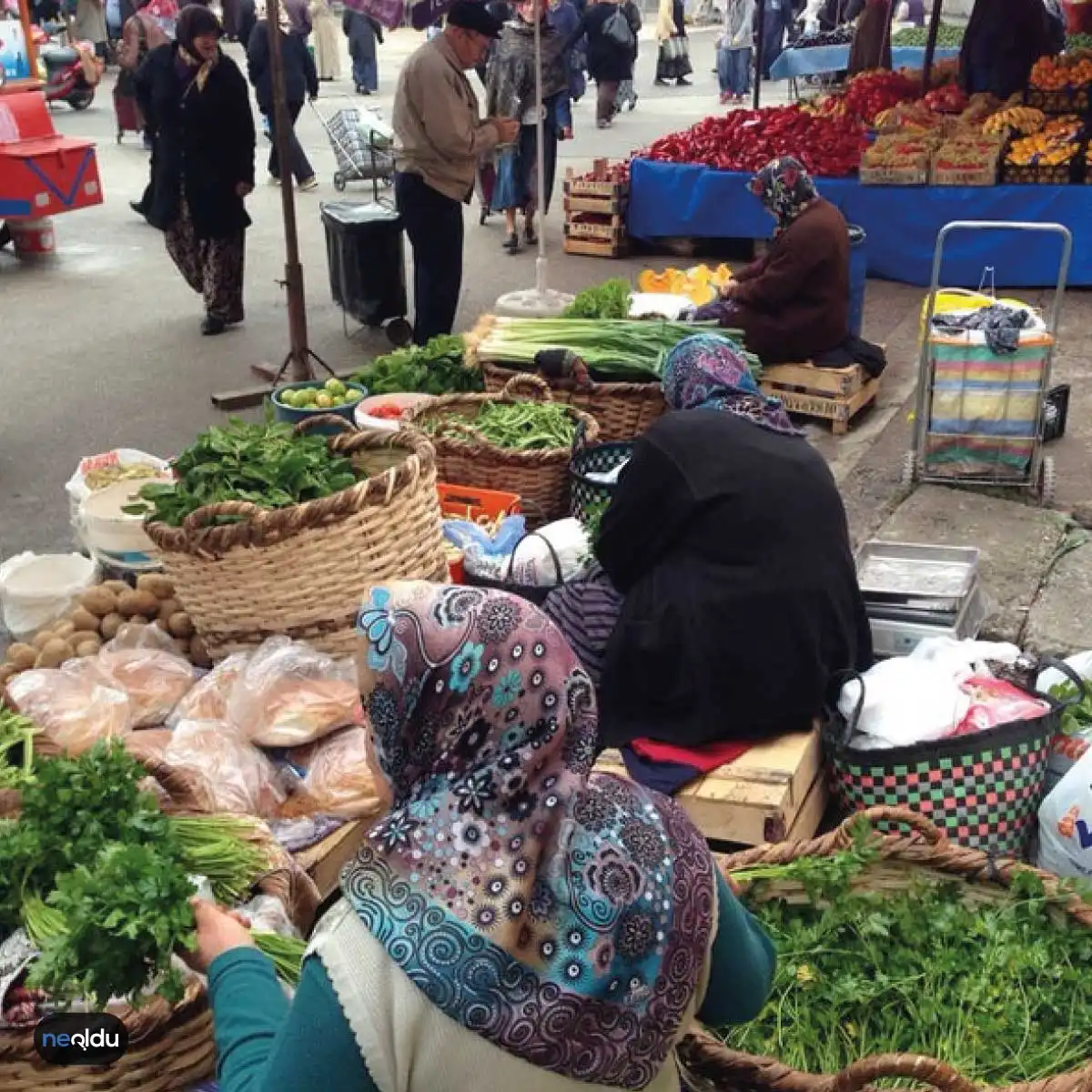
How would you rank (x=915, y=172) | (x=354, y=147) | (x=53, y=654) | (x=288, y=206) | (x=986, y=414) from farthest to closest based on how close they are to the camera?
(x=354, y=147), (x=915, y=172), (x=288, y=206), (x=986, y=414), (x=53, y=654)

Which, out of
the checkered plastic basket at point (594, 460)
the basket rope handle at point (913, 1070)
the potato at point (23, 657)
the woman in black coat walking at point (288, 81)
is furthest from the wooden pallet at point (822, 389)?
the woman in black coat walking at point (288, 81)

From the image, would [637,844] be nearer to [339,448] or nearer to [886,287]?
[339,448]

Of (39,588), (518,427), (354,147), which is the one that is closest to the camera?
(39,588)

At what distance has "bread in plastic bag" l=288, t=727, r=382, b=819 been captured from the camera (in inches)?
131

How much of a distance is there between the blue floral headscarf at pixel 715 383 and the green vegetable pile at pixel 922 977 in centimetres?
156

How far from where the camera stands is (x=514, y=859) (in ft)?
5.33

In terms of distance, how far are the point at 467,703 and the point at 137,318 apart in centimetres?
833

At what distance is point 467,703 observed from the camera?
1669 millimetres

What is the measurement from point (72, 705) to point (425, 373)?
301 cm

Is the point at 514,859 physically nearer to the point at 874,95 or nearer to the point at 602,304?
the point at 602,304

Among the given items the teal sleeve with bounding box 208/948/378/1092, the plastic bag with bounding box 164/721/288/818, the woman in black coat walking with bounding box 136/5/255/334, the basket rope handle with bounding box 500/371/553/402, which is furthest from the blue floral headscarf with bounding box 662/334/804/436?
the woman in black coat walking with bounding box 136/5/255/334

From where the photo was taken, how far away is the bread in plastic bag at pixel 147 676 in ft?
12.1

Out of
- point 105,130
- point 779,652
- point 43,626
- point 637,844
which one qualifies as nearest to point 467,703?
point 637,844

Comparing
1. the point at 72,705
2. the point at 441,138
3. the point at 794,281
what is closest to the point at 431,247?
the point at 441,138
